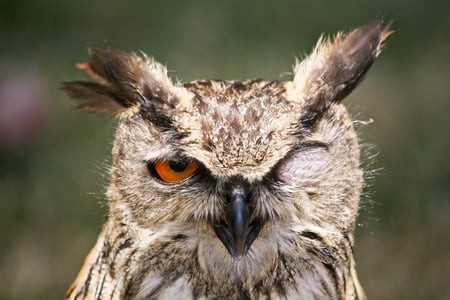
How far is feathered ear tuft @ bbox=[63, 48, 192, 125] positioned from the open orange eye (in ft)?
0.38

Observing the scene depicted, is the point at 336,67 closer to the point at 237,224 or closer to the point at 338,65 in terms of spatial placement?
the point at 338,65

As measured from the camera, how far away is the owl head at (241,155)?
2047 mm

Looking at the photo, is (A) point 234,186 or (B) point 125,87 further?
(B) point 125,87

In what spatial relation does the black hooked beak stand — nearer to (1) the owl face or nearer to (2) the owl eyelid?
(1) the owl face

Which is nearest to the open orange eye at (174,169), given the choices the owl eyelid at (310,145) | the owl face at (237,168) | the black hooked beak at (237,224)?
the owl face at (237,168)

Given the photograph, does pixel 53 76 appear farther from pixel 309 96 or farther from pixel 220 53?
pixel 309 96

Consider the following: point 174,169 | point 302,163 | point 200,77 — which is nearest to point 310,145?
point 302,163

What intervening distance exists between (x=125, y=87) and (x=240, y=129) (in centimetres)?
38

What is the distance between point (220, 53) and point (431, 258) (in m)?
2.12

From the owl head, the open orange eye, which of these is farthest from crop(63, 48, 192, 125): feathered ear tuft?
the open orange eye

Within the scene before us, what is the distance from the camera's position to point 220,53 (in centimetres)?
529

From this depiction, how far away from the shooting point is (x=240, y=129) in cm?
205

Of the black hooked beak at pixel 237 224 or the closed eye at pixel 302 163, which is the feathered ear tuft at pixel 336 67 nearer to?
the closed eye at pixel 302 163

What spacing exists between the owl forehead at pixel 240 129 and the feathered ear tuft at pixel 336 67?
0.22 feet
